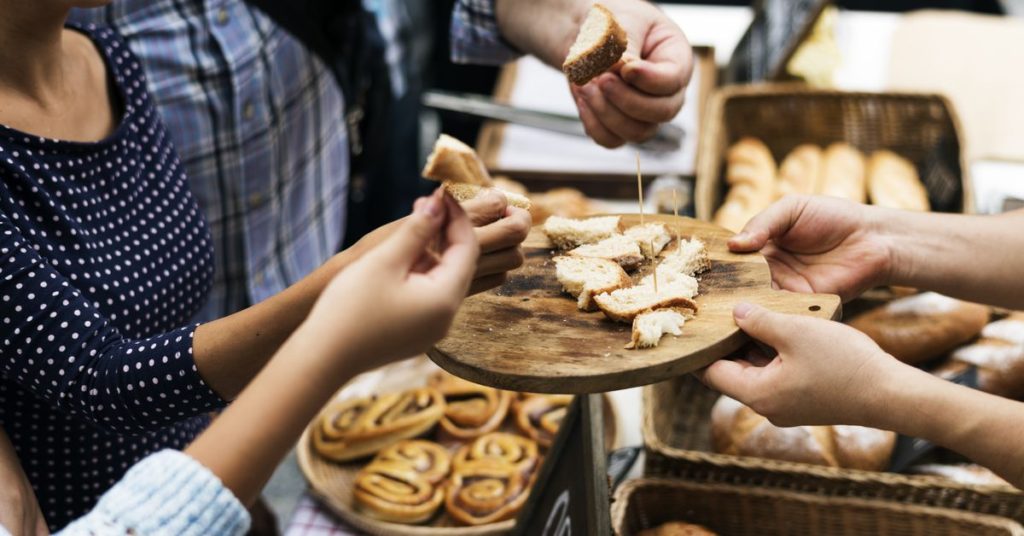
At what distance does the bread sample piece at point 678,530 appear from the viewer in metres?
1.83

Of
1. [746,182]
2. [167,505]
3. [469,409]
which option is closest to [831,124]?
[746,182]

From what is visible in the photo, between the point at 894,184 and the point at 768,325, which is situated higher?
the point at 768,325

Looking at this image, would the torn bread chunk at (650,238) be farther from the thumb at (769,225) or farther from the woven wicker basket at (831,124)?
the woven wicker basket at (831,124)

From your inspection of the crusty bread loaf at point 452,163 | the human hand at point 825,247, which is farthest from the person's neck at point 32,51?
the human hand at point 825,247

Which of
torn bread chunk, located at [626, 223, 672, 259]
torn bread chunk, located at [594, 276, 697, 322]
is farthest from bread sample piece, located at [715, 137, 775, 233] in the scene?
torn bread chunk, located at [594, 276, 697, 322]

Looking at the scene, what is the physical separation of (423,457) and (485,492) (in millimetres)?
239

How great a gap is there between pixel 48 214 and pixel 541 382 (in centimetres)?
98

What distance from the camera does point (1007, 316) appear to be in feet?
7.75

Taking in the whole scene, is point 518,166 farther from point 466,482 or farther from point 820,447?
point 820,447

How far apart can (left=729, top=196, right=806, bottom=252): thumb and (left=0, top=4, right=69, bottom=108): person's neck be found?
1.36 metres

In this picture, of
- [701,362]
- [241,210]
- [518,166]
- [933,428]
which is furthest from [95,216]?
[518,166]

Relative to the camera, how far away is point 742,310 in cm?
154

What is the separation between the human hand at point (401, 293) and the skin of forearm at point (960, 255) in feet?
3.93

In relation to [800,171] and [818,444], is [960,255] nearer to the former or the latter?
[818,444]
